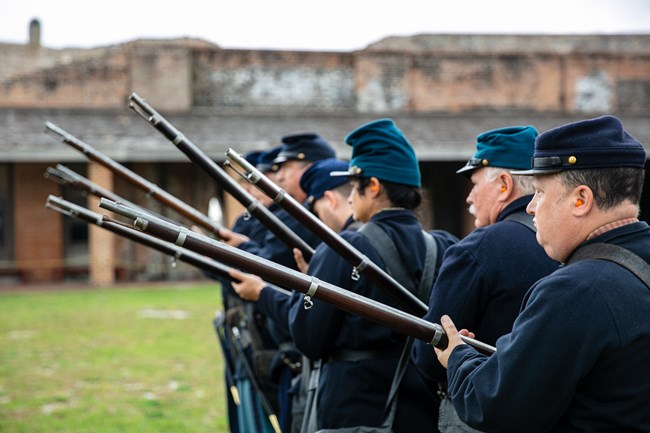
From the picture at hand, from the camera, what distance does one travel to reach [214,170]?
3754 millimetres

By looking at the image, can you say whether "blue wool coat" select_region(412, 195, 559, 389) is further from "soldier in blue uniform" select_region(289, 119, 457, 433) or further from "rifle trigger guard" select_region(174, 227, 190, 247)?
"rifle trigger guard" select_region(174, 227, 190, 247)

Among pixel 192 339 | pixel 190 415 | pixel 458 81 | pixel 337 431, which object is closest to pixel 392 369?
pixel 337 431

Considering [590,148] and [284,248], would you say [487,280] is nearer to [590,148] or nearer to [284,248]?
[590,148]

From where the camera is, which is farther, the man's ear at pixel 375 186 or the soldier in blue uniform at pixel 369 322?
the man's ear at pixel 375 186

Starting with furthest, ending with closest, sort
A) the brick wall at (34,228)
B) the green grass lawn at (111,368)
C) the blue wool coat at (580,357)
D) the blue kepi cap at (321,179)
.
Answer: the brick wall at (34,228) < the green grass lawn at (111,368) < the blue kepi cap at (321,179) < the blue wool coat at (580,357)

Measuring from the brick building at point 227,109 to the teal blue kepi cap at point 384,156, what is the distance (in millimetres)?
16630

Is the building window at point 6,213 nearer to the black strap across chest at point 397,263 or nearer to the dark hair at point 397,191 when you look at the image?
the dark hair at point 397,191

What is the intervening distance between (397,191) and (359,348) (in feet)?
2.32

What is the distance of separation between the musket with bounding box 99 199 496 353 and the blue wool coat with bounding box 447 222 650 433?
41 cm

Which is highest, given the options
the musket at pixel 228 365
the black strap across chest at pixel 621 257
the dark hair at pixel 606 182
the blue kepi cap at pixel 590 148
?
the blue kepi cap at pixel 590 148

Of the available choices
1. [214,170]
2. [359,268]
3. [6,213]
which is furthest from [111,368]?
[6,213]

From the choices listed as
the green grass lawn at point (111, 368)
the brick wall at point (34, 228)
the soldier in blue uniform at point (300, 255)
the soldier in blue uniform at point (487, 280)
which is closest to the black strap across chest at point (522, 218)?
the soldier in blue uniform at point (487, 280)

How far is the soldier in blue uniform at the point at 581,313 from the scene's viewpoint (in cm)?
197

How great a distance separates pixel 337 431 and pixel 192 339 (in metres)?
8.82
